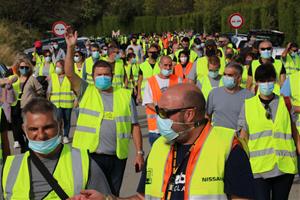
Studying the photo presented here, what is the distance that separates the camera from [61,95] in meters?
13.7

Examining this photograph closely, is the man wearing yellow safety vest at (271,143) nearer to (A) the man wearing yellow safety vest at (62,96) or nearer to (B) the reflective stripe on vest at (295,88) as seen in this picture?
(B) the reflective stripe on vest at (295,88)

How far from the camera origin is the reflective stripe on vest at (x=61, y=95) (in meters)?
13.7

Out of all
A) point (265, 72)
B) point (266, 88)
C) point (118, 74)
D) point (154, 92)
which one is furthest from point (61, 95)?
point (266, 88)

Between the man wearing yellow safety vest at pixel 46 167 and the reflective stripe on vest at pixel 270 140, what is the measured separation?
3126 millimetres

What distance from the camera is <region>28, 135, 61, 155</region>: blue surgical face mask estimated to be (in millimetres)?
4023

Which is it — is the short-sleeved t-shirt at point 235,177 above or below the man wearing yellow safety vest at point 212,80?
below

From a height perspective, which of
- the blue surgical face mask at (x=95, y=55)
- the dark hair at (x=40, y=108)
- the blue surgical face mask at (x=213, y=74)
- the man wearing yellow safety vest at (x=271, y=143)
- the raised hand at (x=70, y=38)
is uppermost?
the raised hand at (x=70, y=38)

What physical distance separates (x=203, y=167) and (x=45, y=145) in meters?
0.94

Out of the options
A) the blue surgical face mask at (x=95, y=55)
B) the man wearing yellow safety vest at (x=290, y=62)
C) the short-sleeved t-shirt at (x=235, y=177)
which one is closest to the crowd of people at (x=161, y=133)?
the short-sleeved t-shirt at (x=235, y=177)

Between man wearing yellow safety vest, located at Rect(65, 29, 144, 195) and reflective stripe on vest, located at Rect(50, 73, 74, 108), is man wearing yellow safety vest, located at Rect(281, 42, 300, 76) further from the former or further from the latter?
man wearing yellow safety vest, located at Rect(65, 29, 144, 195)

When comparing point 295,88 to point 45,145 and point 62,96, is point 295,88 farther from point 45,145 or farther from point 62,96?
point 62,96

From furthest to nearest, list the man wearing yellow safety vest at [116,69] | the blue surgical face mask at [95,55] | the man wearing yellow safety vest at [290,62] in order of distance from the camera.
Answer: the blue surgical face mask at [95,55] → the man wearing yellow safety vest at [290,62] → the man wearing yellow safety vest at [116,69]

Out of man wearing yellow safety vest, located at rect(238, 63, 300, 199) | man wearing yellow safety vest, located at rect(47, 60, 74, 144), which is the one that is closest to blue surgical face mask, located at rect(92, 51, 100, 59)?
man wearing yellow safety vest, located at rect(47, 60, 74, 144)

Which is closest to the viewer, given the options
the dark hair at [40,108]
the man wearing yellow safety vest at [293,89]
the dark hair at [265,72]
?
the dark hair at [40,108]
